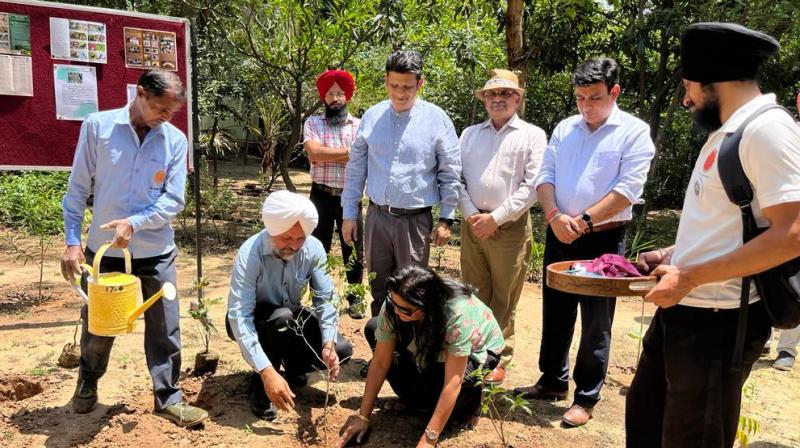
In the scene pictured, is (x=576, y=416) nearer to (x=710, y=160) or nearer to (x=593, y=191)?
(x=593, y=191)

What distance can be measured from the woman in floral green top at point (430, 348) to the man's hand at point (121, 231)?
118cm

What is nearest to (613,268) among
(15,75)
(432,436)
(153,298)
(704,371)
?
(704,371)

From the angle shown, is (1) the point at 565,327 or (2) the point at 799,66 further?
(2) the point at 799,66

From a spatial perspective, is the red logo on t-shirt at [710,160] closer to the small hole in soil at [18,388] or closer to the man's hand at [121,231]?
the man's hand at [121,231]

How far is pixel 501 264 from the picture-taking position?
366 cm

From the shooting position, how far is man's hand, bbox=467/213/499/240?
138 inches

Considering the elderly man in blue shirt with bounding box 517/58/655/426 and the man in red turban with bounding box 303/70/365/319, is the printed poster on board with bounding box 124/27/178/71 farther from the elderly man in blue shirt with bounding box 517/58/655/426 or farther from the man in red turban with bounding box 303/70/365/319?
the elderly man in blue shirt with bounding box 517/58/655/426

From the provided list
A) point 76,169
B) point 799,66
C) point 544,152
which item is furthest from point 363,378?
point 799,66

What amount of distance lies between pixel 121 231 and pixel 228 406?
3.58 ft

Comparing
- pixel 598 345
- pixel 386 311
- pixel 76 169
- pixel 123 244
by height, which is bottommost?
pixel 598 345

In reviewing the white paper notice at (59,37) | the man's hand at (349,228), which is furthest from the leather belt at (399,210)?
the white paper notice at (59,37)

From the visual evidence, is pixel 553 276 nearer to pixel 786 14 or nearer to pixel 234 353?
pixel 234 353

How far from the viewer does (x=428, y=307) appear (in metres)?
2.72

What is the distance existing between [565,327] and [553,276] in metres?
1.12
